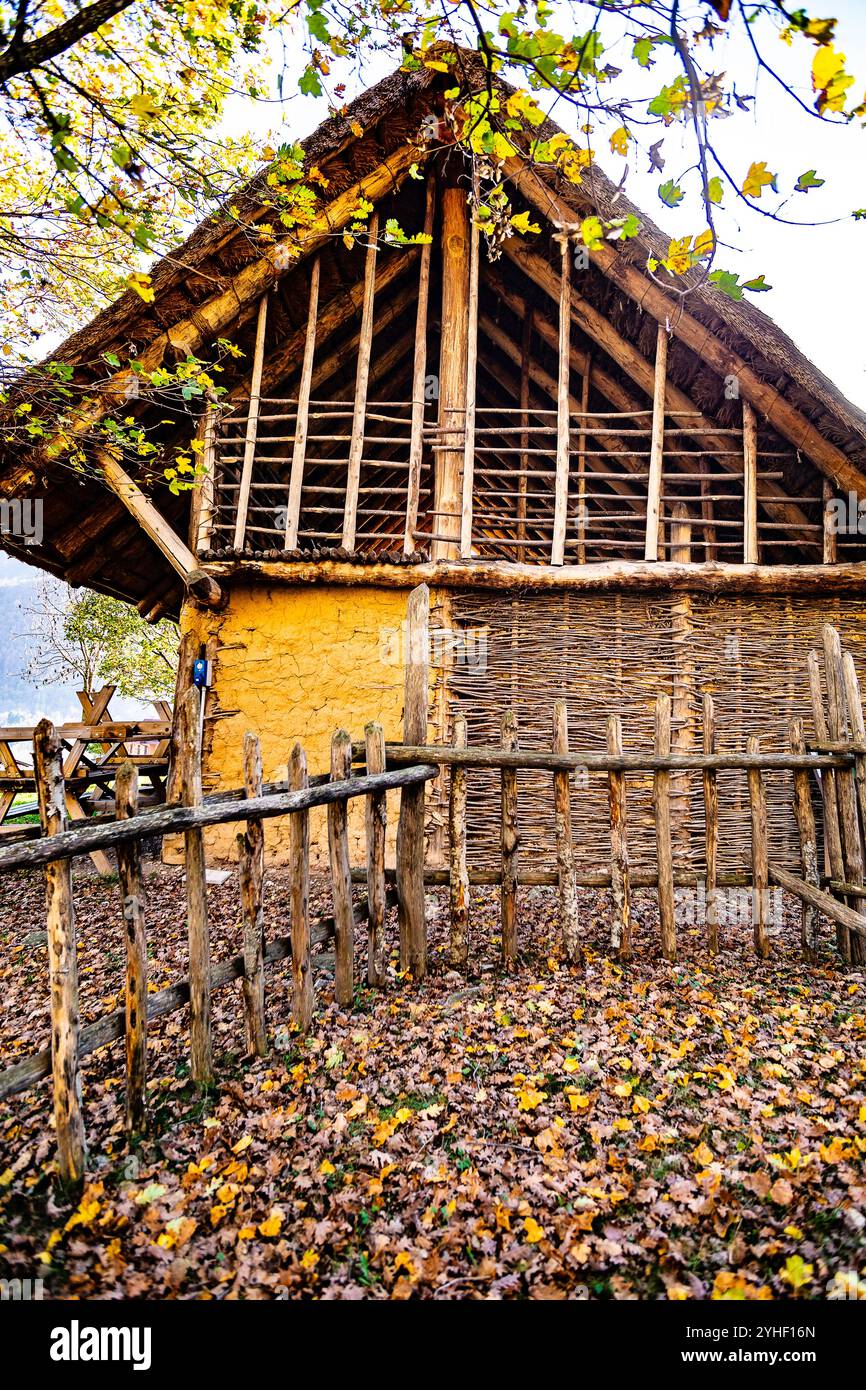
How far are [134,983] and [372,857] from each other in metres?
1.40

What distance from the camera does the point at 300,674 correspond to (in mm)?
6477

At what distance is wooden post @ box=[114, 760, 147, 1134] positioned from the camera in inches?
96.8

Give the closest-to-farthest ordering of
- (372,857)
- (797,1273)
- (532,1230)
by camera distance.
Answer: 1. (797,1273)
2. (532,1230)
3. (372,857)

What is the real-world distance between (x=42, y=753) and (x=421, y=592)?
2429 mm

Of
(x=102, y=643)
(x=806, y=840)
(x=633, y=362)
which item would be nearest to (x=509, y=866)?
(x=806, y=840)

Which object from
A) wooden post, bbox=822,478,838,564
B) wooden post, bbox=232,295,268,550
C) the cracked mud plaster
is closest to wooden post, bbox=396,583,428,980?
the cracked mud plaster

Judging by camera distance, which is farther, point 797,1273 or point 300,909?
point 300,909

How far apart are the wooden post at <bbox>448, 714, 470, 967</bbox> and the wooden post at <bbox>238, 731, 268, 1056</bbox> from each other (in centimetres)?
131

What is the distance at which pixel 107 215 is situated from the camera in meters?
2.79

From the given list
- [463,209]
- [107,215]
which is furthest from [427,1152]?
[463,209]

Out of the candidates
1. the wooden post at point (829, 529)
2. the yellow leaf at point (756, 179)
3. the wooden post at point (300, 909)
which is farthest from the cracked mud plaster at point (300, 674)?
the yellow leaf at point (756, 179)

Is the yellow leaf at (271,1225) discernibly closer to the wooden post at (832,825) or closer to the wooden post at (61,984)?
the wooden post at (61,984)

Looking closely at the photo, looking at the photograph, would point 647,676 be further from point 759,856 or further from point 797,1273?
point 797,1273
